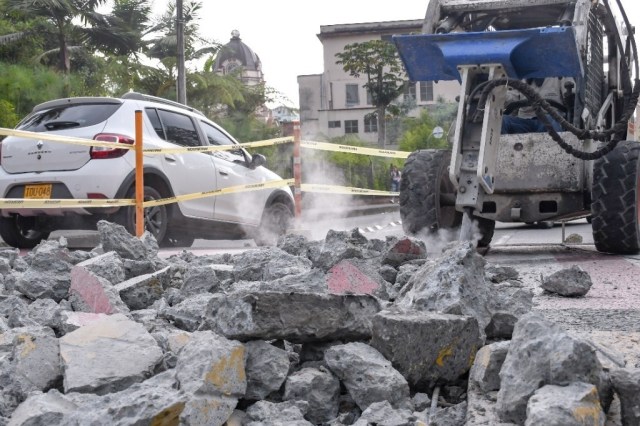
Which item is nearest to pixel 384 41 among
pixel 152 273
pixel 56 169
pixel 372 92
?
pixel 372 92

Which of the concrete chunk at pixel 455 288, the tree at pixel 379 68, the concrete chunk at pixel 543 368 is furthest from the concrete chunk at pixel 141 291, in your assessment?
the tree at pixel 379 68

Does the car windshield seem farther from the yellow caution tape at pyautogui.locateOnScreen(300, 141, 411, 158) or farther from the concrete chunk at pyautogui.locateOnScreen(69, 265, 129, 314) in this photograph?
the concrete chunk at pyautogui.locateOnScreen(69, 265, 129, 314)

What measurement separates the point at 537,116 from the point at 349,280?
3664mm

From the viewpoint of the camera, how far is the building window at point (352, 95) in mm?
63875

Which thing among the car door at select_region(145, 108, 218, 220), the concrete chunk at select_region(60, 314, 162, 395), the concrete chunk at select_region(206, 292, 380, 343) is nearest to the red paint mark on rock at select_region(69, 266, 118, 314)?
the concrete chunk at select_region(60, 314, 162, 395)

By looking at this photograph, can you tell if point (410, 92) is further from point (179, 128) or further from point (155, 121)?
point (155, 121)

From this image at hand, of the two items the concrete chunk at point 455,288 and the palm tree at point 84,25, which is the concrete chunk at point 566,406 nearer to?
the concrete chunk at point 455,288

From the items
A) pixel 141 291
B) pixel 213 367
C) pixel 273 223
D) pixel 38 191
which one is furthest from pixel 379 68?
pixel 213 367

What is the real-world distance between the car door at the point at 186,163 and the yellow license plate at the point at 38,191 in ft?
4.16

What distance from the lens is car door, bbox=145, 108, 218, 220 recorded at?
397 inches

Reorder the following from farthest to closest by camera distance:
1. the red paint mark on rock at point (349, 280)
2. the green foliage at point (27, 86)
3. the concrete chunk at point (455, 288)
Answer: the green foliage at point (27, 86), the red paint mark on rock at point (349, 280), the concrete chunk at point (455, 288)

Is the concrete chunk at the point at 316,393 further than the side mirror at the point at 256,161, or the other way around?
the side mirror at the point at 256,161

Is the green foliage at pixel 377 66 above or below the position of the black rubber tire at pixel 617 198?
above

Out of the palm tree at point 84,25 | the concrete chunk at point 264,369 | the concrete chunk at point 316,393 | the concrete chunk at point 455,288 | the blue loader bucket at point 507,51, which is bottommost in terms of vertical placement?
the concrete chunk at point 316,393
